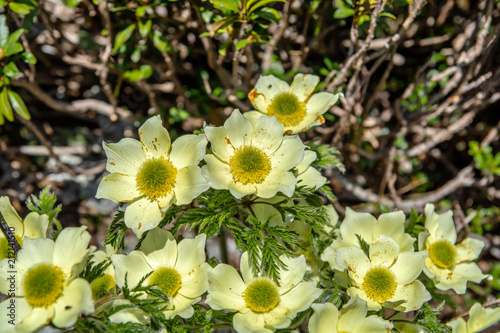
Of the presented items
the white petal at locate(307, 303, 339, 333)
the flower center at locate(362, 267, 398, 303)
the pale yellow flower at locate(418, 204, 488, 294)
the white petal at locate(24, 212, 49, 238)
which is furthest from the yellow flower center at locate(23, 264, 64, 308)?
the pale yellow flower at locate(418, 204, 488, 294)

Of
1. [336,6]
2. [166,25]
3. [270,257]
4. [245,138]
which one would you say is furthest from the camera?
[166,25]

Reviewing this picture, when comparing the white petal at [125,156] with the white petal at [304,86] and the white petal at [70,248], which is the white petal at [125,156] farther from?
the white petal at [304,86]

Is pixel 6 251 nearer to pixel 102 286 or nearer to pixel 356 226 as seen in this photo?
pixel 102 286

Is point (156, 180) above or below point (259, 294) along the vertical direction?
above

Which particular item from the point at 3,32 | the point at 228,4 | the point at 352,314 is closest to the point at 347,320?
the point at 352,314

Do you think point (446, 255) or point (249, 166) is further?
point (446, 255)


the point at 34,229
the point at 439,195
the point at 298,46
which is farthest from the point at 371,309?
the point at 298,46

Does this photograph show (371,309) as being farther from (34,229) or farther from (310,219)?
(34,229)
